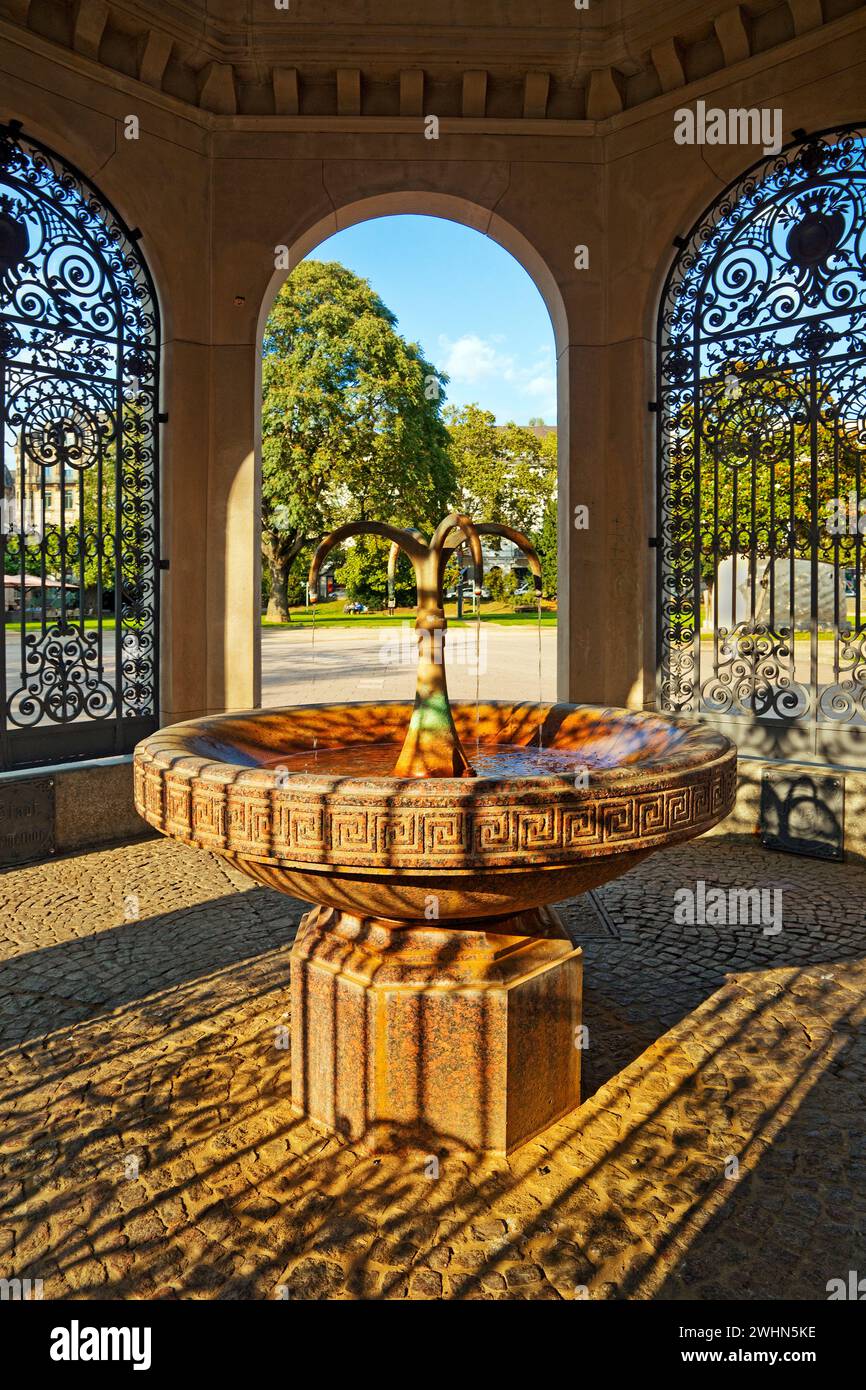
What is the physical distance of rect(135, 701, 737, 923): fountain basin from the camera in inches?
87.0

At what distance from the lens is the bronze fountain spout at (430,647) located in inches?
116

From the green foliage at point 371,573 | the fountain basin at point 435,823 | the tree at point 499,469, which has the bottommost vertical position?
the fountain basin at point 435,823

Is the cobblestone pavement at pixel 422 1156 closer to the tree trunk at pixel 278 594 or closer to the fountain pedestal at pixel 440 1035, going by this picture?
the fountain pedestal at pixel 440 1035

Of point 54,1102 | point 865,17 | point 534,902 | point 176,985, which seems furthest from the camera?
point 865,17

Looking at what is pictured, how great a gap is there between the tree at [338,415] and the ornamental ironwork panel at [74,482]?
20734 millimetres

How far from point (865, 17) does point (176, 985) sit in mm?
6984

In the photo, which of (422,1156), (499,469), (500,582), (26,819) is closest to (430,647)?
(422,1156)

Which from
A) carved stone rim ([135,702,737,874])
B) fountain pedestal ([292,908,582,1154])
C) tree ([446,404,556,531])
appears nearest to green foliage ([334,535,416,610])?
carved stone rim ([135,702,737,874])

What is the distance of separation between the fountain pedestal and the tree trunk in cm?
2731

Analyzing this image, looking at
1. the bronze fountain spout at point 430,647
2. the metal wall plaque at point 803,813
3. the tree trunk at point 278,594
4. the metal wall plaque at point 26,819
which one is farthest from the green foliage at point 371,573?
the tree trunk at point 278,594

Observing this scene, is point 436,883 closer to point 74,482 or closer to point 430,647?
point 430,647

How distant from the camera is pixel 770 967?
4203 mm

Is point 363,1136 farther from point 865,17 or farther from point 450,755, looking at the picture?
point 865,17
